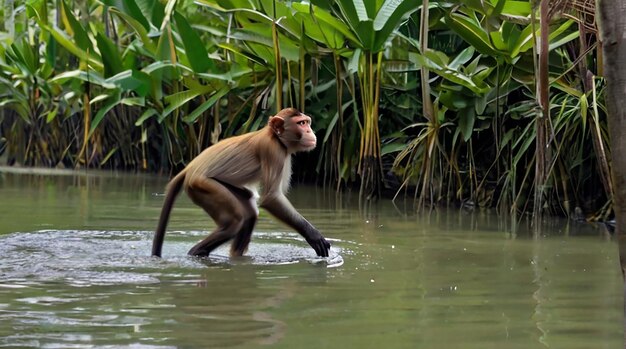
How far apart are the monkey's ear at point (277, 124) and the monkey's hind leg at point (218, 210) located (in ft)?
1.76

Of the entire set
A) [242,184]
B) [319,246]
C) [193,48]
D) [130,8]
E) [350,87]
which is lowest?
[319,246]

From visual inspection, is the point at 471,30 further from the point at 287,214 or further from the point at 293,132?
the point at 287,214

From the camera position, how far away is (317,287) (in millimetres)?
6215

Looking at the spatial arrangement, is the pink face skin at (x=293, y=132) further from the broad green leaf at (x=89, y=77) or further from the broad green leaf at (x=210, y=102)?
the broad green leaf at (x=89, y=77)

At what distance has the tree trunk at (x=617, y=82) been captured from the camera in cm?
409

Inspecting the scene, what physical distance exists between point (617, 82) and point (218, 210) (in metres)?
3.91

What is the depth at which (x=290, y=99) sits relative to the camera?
1302cm

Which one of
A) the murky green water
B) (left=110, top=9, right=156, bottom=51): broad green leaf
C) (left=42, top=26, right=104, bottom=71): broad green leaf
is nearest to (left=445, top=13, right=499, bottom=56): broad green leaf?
the murky green water

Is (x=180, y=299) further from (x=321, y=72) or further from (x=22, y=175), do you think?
(x=22, y=175)

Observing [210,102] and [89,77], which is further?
[89,77]

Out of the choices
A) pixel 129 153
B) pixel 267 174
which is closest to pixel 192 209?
pixel 267 174

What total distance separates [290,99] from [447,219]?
3263mm

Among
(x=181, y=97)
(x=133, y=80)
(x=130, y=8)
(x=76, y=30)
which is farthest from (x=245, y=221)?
(x=76, y=30)

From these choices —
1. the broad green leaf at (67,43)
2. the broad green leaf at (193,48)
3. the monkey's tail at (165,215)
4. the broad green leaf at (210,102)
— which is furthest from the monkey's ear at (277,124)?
the broad green leaf at (67,43)
